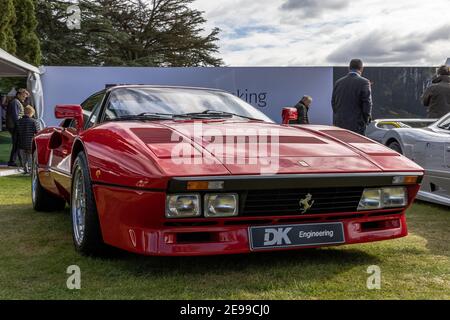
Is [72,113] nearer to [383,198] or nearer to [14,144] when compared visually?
[383,198]

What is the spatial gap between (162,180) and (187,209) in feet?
0.67

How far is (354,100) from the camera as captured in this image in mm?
6602

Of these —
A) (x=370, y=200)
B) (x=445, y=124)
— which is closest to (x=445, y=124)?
(x=445, y=124)

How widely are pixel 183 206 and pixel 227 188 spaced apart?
0.75ft

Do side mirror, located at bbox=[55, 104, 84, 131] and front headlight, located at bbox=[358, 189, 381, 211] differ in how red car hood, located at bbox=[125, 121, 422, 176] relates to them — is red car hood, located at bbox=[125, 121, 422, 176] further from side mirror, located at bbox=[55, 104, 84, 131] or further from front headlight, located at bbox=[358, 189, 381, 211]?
side mirror, located at bbox=[55, 104, 84, 131]

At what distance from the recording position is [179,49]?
32250 millimetres

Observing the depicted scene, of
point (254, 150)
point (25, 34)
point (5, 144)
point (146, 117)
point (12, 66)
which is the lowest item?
point (5, 144)

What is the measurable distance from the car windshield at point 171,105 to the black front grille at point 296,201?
1.12 metres

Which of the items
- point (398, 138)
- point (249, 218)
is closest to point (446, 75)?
point (398, 138)

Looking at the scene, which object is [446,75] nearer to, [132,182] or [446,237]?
[446,237]

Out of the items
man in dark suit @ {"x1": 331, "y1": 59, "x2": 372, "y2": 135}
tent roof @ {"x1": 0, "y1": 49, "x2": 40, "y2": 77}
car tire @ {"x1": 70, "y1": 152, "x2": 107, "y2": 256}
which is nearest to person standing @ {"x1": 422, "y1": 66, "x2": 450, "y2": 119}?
man in dark suit @ {"x1": 331, "y1": 59, "x2": 372, "y2": 135}

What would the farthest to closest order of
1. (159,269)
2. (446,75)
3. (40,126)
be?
(40,126) < (446,75) < (159,269)

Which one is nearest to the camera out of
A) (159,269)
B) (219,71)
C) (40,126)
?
(159,269)

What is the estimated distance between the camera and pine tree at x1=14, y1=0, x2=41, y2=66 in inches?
845
